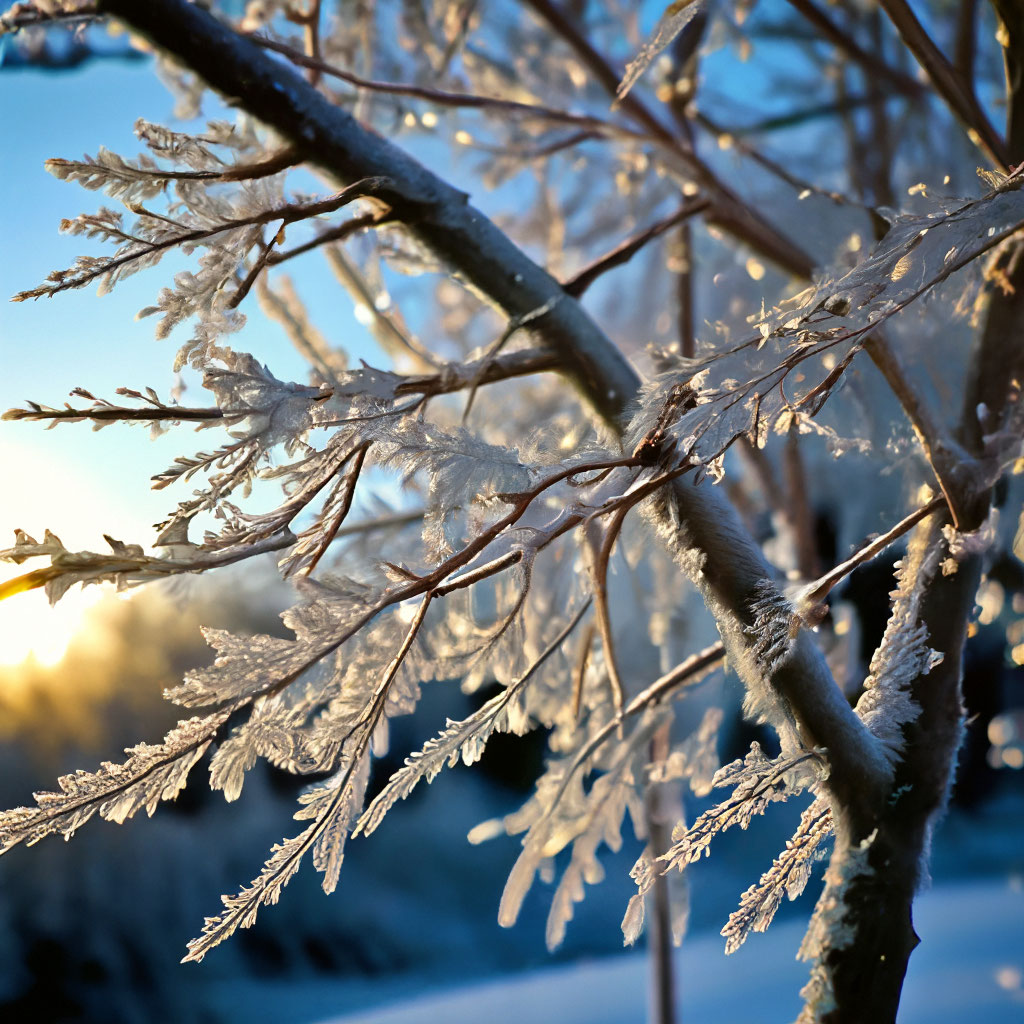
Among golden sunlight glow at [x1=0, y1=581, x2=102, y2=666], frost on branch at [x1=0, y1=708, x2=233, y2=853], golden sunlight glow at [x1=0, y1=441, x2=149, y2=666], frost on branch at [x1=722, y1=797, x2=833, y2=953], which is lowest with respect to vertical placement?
frost on branch at [x1=722, y1=797, x2=833, y2=953]

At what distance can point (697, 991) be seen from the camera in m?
0.81

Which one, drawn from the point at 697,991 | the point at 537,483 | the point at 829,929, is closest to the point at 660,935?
the point at 697,991

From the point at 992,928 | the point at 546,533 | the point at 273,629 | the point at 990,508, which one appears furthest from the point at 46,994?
the point at 992,928

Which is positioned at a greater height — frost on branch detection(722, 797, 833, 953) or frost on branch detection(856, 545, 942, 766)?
frost on branch detection(856, 545, 942, 766)

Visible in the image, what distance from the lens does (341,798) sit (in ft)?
0.98

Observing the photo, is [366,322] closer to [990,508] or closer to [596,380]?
[596,380]

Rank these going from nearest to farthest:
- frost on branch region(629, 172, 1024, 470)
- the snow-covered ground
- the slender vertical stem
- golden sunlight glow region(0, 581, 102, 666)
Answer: frost on branch region(629, 172, 1024, 470) → golden sunlight glow region(0, 581, 102, 666) → the slender vertical stem → the snow-covered ground

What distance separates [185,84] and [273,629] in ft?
1.70

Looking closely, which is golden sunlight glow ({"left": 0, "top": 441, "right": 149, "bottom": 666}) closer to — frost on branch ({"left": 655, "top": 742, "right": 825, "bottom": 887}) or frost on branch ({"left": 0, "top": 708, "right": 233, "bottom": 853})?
frost on branch ({"left": 0, "top": 708, "right": 233, "bottom": 853})

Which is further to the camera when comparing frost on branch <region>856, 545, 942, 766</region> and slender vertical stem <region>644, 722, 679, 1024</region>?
slender vertical stem <region>644, 722, 679, 1024</region>

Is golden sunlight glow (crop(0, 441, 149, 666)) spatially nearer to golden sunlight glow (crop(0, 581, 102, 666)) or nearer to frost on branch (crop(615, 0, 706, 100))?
golden sunlight glow (crop(0, 581, 102, 666))

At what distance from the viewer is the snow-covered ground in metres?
0.75

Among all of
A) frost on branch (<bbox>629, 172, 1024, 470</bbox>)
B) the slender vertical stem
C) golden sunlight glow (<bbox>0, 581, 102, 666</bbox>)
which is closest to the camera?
frost on branch (<bbox>629, 172, 1024, 470</bbox>)

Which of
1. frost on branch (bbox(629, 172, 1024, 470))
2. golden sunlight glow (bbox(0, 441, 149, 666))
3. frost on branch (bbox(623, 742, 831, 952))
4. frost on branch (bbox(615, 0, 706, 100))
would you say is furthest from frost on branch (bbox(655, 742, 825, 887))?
golden sunlight glow (bbox(0, 441, 149, 666))
